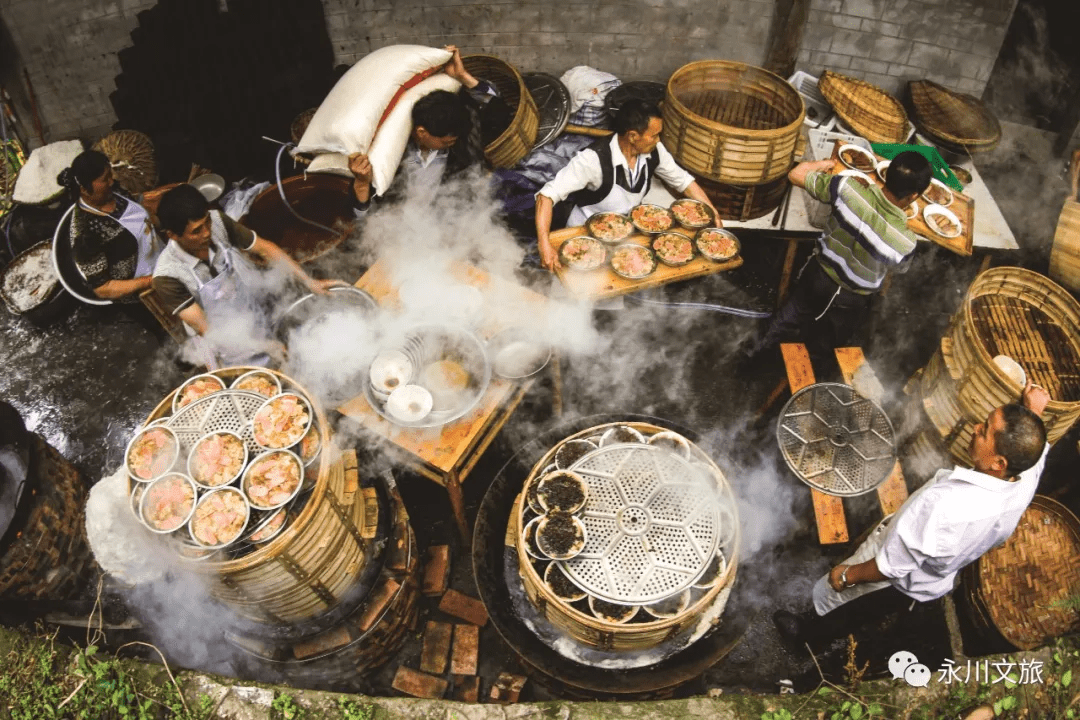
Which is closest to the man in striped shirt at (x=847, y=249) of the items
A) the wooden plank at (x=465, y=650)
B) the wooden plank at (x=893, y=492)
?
the wooden plank at (x=893, y=492)

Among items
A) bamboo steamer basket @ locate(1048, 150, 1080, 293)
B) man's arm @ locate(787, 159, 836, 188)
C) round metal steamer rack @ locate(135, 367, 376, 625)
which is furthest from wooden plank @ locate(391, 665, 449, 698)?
bamboo steamer basket @ locate(1048, 150, 1080, 293)

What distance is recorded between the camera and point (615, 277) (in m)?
5.63

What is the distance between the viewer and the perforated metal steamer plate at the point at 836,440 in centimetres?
513

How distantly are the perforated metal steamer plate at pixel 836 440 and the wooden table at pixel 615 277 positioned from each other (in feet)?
4.53

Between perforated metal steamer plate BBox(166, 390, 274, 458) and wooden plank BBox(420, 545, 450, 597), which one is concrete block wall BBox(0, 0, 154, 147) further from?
wooden plank BBox(420, 545, 450, 597)

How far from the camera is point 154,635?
16.5 ft

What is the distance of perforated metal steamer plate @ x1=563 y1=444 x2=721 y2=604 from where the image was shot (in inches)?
167

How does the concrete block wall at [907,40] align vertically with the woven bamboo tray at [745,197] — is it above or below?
above

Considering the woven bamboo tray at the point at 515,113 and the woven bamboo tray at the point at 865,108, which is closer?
the woven bamboo tray at the point at 515,113

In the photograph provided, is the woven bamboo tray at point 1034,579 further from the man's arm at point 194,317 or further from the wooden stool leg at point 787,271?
the man's arm at point 194,317

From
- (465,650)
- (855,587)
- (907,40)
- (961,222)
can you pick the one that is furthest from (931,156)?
(465,650)

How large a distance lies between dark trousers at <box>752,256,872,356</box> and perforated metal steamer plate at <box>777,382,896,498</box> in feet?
2.50

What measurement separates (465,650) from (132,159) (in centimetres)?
657

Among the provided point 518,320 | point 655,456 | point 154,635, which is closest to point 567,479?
point 655,456
